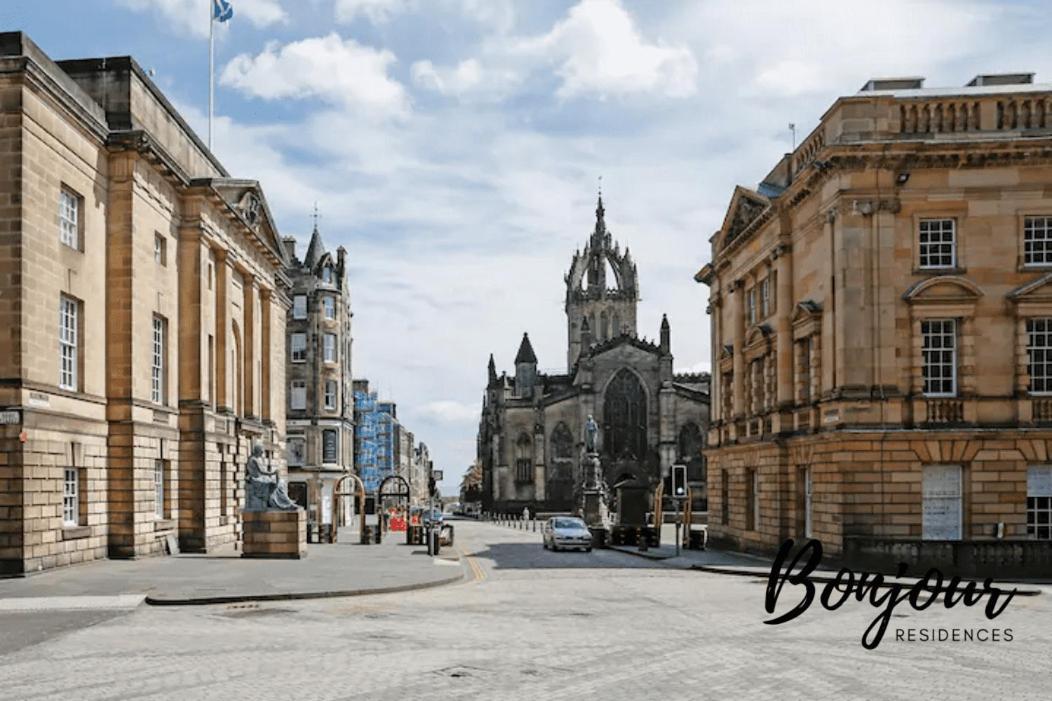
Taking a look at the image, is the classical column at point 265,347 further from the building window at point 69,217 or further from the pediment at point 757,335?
the pediment at point 757,335

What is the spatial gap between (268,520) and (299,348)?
44.7m

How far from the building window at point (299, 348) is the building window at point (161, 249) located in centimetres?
4068

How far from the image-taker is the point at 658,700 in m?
11.9

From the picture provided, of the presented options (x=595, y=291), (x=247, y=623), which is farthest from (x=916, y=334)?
(x=595, y=291)

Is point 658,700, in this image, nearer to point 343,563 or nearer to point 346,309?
point 343,563

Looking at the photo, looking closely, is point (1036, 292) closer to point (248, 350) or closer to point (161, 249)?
point (161, 249)

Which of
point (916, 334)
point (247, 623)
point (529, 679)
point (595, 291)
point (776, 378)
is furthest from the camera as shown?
point (595, 291)

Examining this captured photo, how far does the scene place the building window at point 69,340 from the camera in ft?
98.3

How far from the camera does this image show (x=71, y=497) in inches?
1194

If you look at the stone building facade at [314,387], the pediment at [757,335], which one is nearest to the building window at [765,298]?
the pediment at [757,335]

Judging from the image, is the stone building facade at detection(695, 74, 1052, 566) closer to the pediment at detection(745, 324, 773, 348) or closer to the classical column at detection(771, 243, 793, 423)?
the classical column at detection(771, 243, 793, 423)

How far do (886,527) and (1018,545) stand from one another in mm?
3736

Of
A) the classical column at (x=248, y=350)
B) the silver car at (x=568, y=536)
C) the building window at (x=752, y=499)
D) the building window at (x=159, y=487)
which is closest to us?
the building window at (x=159, y=487)

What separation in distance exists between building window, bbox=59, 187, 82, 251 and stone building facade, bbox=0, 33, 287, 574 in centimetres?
5
